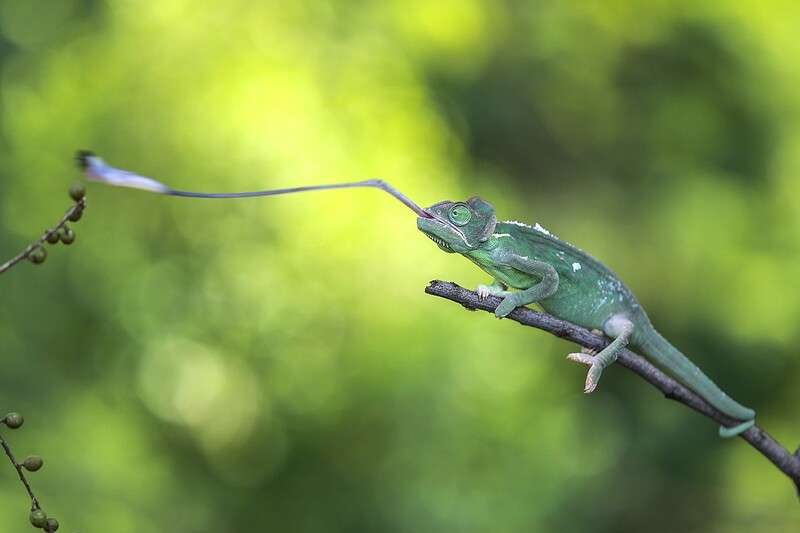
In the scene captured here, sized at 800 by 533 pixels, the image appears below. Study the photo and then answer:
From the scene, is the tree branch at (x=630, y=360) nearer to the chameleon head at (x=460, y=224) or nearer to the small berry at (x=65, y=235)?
the chameleon head at (x=460, y=224)

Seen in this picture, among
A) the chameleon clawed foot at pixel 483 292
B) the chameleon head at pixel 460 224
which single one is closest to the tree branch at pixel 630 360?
the chameleon clawed foot at pixel 483 292

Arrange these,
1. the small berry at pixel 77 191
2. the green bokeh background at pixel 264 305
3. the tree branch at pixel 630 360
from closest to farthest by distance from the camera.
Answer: the small berry at pixel 77 191, the tree branch at pixel 630 360, the green bokeh background at pixel 264 305

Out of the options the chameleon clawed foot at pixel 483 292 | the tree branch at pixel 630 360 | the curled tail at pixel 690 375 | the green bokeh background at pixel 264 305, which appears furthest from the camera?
the green bokeh background at pixel 264 305

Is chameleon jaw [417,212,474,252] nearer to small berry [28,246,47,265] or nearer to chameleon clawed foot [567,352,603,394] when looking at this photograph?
chameleon clawed foot [567,352,603,394]

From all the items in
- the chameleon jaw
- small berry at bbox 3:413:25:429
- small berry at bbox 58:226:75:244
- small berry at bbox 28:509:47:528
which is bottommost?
small berry at bbox 28:509:47:528

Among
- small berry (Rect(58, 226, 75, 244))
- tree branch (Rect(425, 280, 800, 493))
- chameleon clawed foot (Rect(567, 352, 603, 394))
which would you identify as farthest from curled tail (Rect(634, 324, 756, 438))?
small berry (Rect(58, 226, 75, 244))

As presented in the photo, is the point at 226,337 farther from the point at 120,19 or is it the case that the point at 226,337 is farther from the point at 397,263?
the point at 120,19
